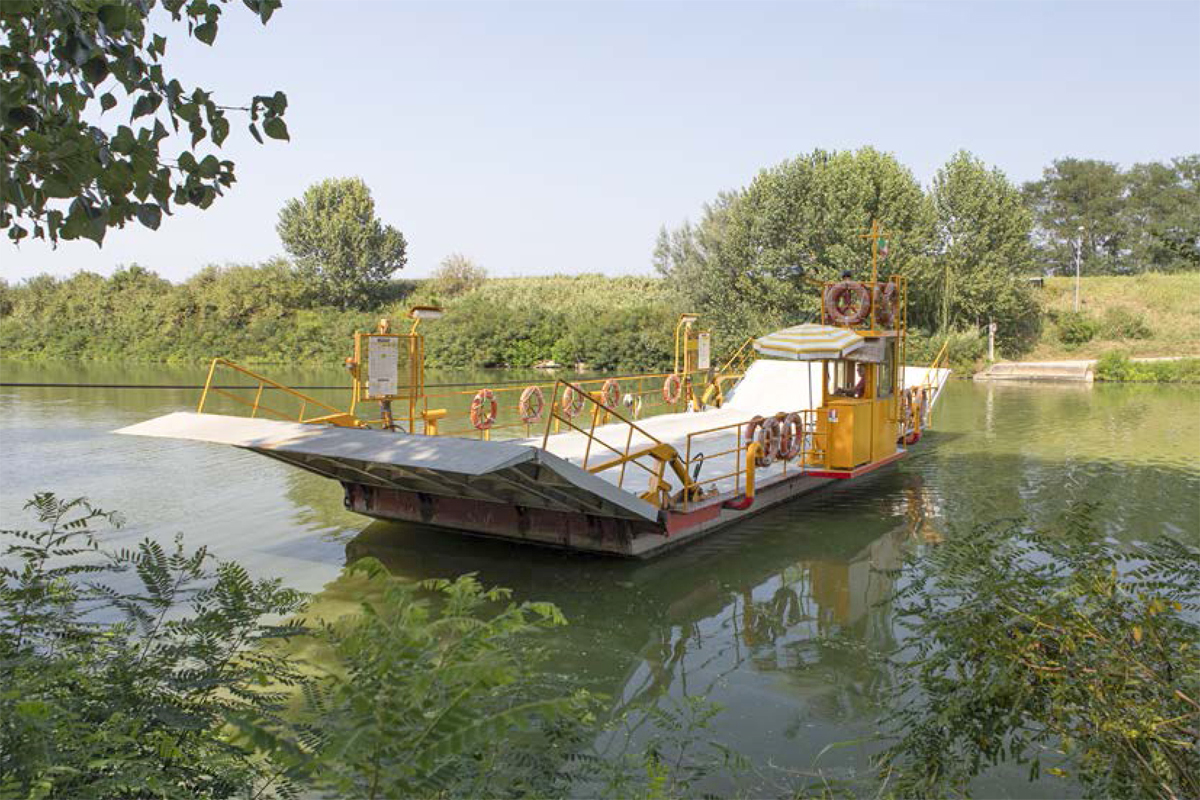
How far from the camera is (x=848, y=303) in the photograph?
14.0m

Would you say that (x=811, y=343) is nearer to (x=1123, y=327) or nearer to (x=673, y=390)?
(x=673, y=390)

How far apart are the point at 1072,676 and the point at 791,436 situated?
28.5ft

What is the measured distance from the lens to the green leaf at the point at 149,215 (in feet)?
11.3

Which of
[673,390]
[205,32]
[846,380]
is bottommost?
[673,390]

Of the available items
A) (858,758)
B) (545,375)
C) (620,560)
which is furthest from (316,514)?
(545,375)

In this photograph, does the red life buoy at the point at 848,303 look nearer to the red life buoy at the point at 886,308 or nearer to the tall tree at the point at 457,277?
the red life buoy at the point at 886,308

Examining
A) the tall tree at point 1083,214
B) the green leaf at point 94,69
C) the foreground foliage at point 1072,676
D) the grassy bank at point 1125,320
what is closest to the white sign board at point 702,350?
the foreground foliage at point 1072,676

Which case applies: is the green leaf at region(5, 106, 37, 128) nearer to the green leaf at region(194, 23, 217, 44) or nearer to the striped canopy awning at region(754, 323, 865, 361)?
the green leaf at region(194, 23, 217, 44)

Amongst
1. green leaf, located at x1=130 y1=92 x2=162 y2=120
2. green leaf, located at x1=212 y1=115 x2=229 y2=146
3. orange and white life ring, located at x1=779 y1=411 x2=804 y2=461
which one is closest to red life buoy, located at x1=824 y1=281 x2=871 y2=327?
orange and white life ring, located at x1=779 y1=411 x2=804 y2=461

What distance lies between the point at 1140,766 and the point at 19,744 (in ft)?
13.2

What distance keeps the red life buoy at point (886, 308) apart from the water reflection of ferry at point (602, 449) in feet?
0.08

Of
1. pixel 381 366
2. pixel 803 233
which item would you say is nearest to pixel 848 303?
pixel 381 366

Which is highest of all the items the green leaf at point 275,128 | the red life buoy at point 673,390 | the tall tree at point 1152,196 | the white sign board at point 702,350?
the tall tree at point 1152,196

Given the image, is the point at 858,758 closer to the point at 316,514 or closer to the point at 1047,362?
the point at 316,514
